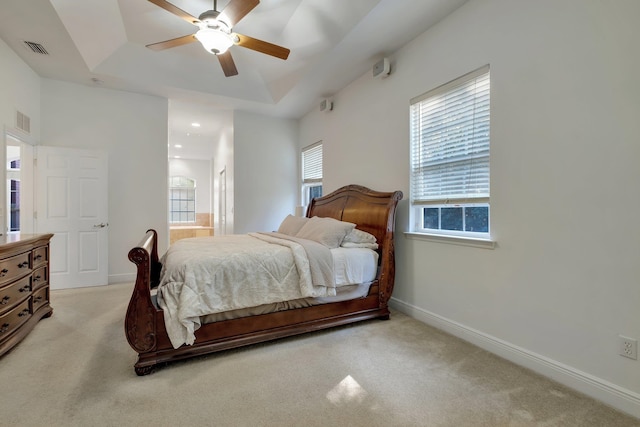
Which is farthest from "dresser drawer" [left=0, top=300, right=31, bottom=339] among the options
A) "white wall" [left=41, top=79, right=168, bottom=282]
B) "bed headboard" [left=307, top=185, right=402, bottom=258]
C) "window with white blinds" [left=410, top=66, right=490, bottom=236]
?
"window with white blinds" [left=410, top=66, right=490, bottom=236]

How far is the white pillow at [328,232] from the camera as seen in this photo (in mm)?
3002

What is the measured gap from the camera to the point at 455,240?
266 cm

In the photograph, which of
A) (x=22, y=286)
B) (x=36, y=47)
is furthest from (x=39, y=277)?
(x=36, y=47)

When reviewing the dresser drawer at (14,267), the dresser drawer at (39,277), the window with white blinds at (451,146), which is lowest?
the dresser drawer at (39,277)

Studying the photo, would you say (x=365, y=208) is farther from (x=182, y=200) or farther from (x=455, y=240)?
(x=182, y=200)

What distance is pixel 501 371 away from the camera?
6.79ft

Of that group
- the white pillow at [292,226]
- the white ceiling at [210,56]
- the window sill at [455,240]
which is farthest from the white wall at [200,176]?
the window sill at [455,240]

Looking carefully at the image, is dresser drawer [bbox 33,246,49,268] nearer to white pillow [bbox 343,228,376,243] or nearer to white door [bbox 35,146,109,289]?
white door [bbox 35,146,109,289]

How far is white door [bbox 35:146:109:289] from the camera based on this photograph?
13.3 feet

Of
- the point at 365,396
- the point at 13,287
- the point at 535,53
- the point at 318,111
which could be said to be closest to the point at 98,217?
the point at 13,287

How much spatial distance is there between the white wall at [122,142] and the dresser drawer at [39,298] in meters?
1.44

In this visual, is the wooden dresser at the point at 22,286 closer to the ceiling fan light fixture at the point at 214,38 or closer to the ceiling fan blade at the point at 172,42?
the ceiling fan blade at the point at 172,42

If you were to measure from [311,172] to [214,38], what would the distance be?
10.3 feet

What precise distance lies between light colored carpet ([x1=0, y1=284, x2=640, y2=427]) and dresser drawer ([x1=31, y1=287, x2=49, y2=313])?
0.37 m
